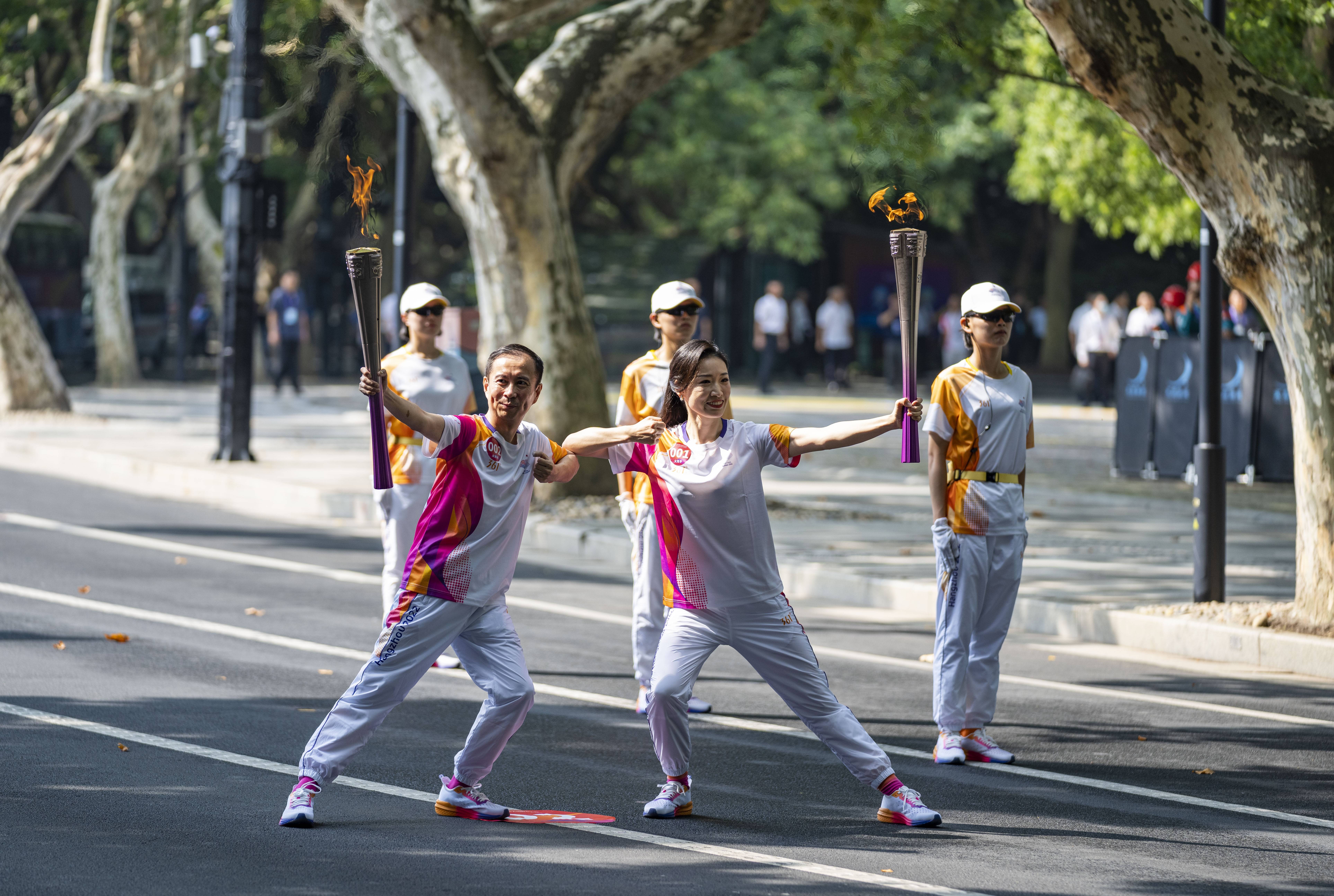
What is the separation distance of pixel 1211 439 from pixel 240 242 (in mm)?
10535

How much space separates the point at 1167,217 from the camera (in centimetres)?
2344

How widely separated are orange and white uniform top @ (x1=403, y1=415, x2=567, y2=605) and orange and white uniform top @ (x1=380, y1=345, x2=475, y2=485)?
2775 millimetres

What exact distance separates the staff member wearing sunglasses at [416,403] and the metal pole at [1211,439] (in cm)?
456

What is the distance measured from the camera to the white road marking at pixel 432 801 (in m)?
5.44

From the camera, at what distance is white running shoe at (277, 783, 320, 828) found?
19.1 feet

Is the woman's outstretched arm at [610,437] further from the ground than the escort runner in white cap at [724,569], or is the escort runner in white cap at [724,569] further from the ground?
the woman's outstretched arm at [610,437]

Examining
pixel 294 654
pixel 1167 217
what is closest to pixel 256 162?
pixel 294 654

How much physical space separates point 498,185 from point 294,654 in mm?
6245

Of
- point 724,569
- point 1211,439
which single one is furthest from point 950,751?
point 1211,439

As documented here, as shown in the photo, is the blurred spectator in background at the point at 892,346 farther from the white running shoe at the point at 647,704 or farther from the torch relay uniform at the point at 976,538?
the torch relay uniform at the point at 976,538

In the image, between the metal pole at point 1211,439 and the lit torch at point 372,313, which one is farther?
the metal pole at point 1211,439

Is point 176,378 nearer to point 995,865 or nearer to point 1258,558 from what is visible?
point 1258,558

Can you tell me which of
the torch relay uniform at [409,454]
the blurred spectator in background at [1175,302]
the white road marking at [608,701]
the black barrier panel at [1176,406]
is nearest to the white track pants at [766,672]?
the white road marking at [608,701]

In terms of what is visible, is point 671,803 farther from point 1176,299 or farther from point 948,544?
point 1176,299
